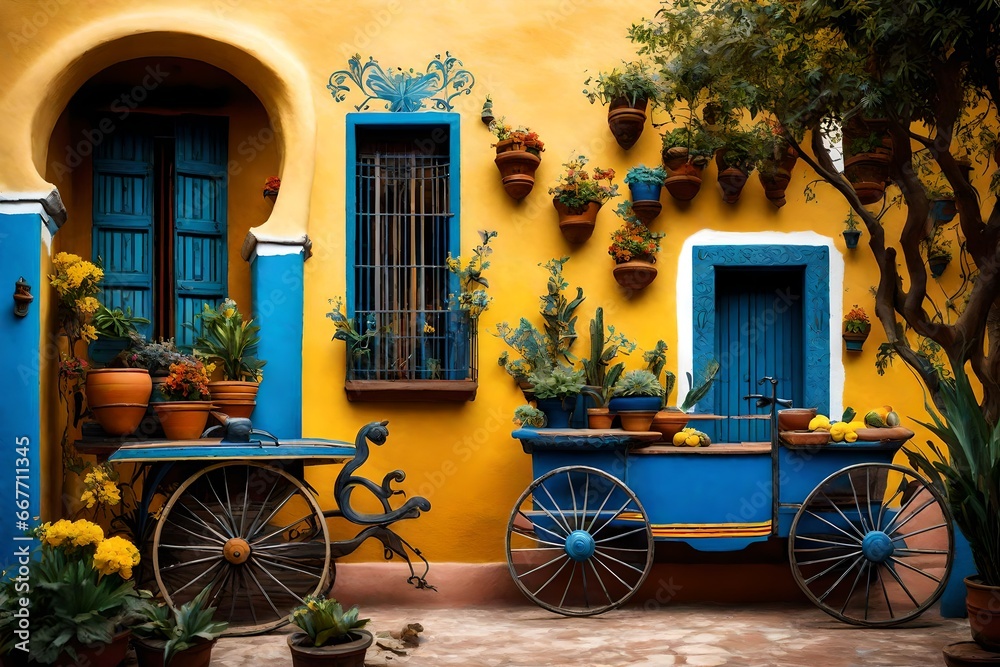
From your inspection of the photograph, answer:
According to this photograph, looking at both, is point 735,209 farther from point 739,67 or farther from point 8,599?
point 8,599

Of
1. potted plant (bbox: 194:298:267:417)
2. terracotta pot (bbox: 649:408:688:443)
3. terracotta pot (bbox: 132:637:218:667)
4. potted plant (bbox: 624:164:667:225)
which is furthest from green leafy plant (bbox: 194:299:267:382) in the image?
potted plant (bbox: 624:164:667:225)

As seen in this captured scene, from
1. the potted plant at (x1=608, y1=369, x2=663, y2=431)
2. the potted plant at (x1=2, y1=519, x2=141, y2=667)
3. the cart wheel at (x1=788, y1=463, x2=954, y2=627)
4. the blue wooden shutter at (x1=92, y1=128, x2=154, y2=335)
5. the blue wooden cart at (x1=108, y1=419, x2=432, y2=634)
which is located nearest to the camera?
the potted plant at (x1=2, y1=519, x2=141, y2=667)

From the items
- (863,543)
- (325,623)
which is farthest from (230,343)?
(863,543)

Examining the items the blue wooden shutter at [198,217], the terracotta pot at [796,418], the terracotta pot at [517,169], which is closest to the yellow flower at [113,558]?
the blue wooden shutter at [198,217]

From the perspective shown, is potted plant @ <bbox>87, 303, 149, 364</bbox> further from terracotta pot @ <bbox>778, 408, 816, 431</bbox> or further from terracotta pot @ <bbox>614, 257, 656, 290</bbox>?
terracotta pot @ <bbox>778, 408, 816, 431</bbox>

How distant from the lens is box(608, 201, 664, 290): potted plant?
23.0 ft

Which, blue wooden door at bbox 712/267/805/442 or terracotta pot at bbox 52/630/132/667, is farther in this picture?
blue wooden door at bbox 712/267/805/442

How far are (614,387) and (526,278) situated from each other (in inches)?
44.8

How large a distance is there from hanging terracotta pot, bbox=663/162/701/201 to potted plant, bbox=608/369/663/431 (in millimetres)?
1501

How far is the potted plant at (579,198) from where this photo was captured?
22.9ft

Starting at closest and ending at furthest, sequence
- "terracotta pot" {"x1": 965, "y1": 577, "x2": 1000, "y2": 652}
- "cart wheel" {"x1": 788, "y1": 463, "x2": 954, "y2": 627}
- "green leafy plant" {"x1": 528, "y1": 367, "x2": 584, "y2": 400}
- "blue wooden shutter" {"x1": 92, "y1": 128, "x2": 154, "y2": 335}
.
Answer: "terracotta pot" {"x1": 965, "y1": 577, "x2": 1000, "y2": 652} < "cart wheel" {"x1": 788, "y1": 463, "x2": 954, "y2": 627} < "green leafy plant" {"x1": 528, "y1": 367, "x2": 584, "y2": 400} < "blue wooden shutter" {"x1": 92, "y1": 128, "x2": 154, "y2": 335}

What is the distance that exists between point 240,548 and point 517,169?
329cm

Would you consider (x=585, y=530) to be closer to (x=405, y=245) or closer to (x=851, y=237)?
(x=405, y=245)

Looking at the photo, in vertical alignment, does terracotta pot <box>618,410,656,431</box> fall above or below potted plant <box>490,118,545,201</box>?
below
